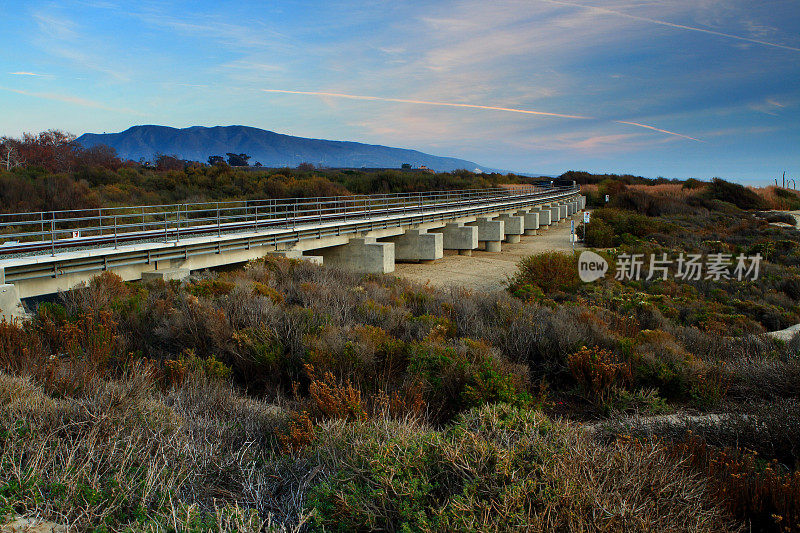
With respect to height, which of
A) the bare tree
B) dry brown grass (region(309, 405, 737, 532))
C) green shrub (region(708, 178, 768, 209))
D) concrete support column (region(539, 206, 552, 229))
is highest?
the bare tree

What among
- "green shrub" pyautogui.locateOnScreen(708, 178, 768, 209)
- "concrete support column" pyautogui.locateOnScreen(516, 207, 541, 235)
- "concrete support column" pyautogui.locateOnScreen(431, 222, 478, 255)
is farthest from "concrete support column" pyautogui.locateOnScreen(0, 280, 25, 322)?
"green shrub" pyautogui.locateOnScreen(708, 178, 768, 209)

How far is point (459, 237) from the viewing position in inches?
1201

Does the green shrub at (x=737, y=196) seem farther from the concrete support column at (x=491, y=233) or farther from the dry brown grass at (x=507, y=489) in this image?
the dry brown grass at (x=507, y=489)

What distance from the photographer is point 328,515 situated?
3508 mm

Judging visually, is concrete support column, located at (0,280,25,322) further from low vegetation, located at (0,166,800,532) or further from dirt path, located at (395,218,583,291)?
dirt path, located at (395,218,583,291)

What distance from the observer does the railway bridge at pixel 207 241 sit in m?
13.1

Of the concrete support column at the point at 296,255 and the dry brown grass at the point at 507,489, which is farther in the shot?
the concrete support column at the point at 296,255

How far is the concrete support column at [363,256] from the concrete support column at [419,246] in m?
3.53

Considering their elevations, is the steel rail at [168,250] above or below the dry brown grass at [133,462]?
above

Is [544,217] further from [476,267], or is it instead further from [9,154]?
[9,154]

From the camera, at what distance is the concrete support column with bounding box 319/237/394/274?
2284 centimetres

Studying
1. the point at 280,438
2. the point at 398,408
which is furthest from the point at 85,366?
the point at 398,408

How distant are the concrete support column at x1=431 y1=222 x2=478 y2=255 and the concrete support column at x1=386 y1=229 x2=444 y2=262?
3649 millimetres

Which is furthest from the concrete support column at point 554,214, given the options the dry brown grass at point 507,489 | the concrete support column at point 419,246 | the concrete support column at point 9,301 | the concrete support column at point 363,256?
the dry brown grass at point 507,489
